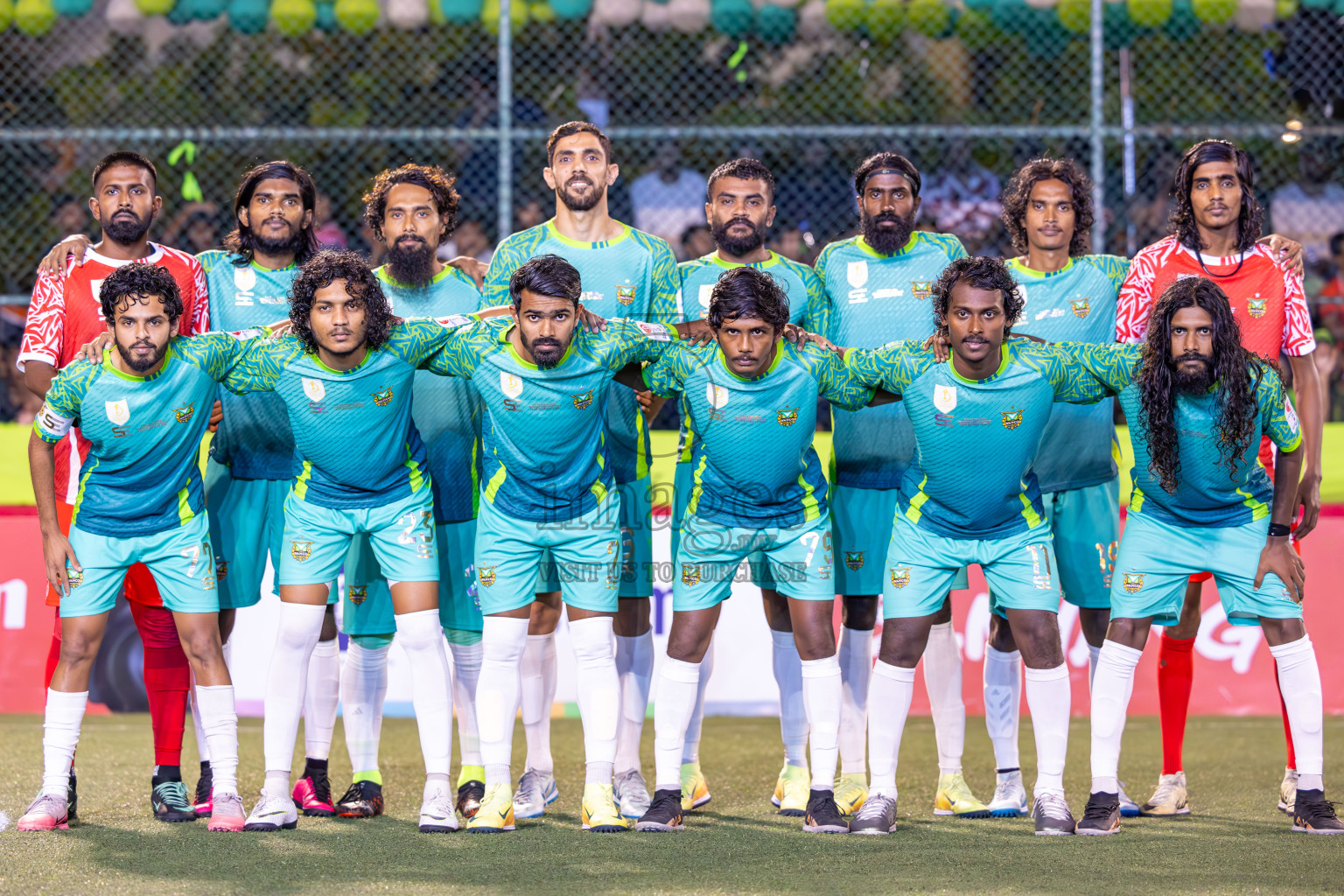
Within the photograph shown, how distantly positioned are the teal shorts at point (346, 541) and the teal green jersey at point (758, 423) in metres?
0.98

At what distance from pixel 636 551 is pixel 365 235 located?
4713mm

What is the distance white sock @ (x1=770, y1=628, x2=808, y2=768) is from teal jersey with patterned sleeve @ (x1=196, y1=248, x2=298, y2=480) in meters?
1.96

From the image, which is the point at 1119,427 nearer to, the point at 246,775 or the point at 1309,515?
the point at 1309,515

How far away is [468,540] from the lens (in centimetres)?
549

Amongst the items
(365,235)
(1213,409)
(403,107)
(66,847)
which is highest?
(403,107)

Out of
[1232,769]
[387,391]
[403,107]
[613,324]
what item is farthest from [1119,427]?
[403,107]

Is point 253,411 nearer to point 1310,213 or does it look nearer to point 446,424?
point 446,424

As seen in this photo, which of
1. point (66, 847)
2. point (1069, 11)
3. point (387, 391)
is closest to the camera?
point (66, 847)

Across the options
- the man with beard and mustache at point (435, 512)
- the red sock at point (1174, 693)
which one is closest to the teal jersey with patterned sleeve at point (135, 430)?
the man with beard and mustache at point (435, 512)

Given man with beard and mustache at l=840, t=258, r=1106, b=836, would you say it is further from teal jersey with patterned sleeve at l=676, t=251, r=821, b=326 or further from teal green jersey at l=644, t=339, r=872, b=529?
teal jersey with patterned sleeve at l=676, t=251, r=821, b=326

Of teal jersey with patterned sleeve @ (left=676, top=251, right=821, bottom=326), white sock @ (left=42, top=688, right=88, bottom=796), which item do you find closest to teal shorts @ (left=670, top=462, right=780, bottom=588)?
teal jersey with patterned sleeve @ (left=676, top=251, right=821, bottom=326)

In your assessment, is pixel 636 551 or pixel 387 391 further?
pixel 636 551

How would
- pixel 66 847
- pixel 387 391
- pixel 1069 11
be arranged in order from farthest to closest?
pixel 1069 11
pixel 387 391
pixel 66 847

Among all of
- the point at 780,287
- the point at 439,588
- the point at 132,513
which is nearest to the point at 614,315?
the point at 780,287
